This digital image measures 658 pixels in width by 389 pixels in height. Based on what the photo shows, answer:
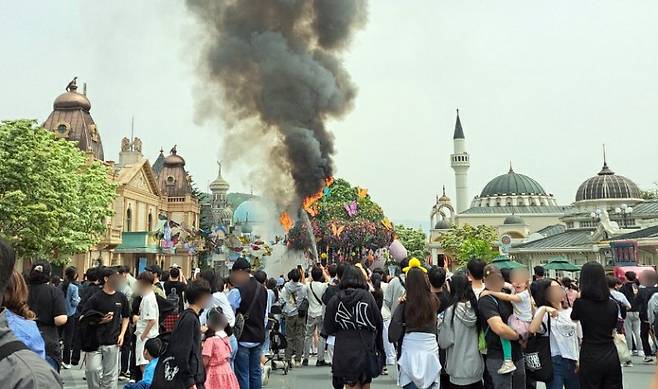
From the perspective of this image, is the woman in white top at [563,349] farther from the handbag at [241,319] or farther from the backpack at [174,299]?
the backpack at [174,299]

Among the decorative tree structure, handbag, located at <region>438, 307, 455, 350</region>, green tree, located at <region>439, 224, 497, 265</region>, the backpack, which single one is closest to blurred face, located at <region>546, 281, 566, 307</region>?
handbag, located at <region>438, 307, 455, 350</region>

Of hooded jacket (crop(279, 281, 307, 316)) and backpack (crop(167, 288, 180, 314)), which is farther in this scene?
hooded jacket (crop(279, 281, 307, 316))

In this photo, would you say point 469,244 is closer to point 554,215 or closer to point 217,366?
point 554,215

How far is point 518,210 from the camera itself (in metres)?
117

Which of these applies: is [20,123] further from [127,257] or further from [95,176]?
[127,257]

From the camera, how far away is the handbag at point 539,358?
641cm

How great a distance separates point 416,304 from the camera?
6.04 metres

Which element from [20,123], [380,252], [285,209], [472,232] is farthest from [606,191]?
[20,123]

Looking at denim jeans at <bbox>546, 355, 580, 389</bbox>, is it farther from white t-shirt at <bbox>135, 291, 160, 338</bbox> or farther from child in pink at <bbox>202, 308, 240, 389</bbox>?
white t-shirt at <bbox>135, 291, 160, 338</bbox>

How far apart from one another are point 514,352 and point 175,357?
3.32 m

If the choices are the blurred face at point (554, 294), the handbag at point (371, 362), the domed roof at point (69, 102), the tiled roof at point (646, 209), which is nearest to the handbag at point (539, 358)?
the blurred face at point (554, 294)

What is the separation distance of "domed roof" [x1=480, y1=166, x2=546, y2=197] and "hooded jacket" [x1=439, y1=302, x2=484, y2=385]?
12380 cm

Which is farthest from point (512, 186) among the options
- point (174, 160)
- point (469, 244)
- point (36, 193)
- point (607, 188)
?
point (36, 193)

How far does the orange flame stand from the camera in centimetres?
3669
